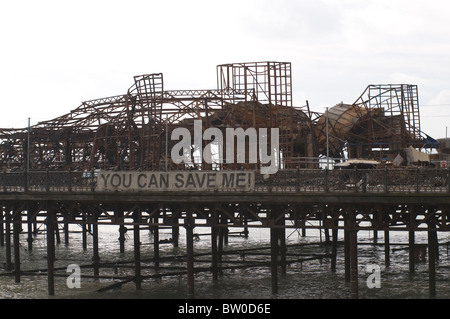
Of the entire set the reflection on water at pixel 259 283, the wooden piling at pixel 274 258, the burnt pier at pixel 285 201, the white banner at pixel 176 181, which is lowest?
the reflection on water at pixel 259 283

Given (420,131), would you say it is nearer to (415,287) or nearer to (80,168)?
(415,287)

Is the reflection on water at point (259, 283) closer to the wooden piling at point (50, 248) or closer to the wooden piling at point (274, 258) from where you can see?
the wooden piling at point (50, 248)

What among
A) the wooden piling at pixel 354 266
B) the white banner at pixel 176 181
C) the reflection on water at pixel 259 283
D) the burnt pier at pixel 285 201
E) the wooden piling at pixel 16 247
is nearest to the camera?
the burnt pier at pixel 285 201

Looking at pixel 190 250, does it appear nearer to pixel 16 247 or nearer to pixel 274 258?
pixel 274 258

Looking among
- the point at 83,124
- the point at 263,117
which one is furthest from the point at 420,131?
the point at 83,124

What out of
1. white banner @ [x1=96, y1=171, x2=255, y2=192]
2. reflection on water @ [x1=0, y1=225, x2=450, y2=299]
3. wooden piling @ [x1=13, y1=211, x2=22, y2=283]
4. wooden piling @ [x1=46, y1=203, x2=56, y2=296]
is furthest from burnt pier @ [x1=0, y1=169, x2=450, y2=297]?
reflection on water @ [x1=0, y1=225, x2=450, y2=299]

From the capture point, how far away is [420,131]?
154ft

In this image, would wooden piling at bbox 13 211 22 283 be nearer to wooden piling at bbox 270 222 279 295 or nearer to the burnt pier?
the burnt pier

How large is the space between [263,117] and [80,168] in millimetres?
15031

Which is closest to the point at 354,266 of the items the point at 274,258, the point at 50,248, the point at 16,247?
the point at 274,258

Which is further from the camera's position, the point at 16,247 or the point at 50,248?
the point at 16,247

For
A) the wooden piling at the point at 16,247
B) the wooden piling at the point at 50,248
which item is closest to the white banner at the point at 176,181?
the wooden piling at the point at 50,248

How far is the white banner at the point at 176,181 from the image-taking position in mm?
30250

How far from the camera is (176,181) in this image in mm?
31359
